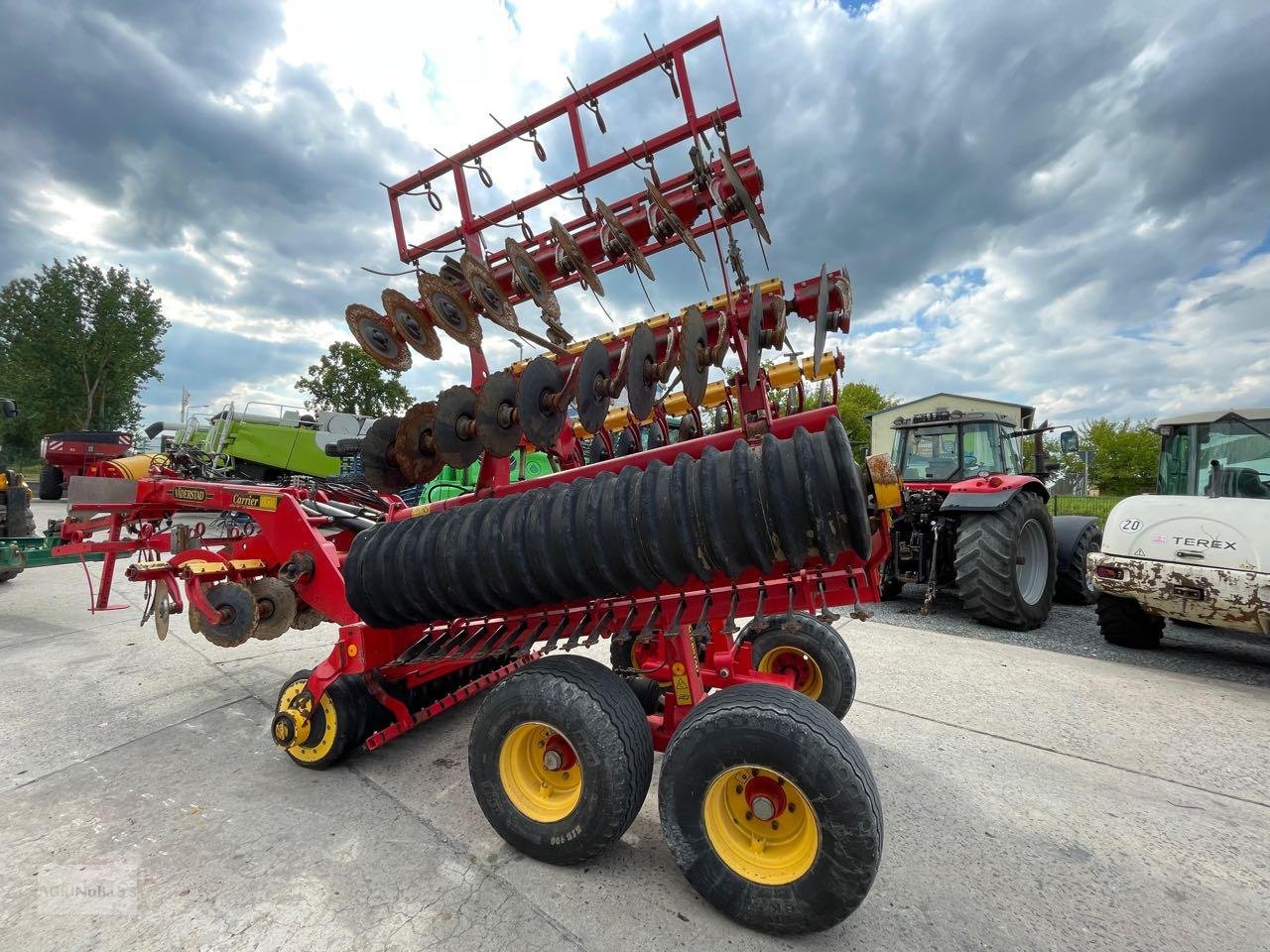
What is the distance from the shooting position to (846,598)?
Result: 2127 millimetres

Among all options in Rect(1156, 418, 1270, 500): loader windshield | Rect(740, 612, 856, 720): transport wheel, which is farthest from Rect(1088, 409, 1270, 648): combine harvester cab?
Rect(740, 612, 856, 720): transport wheel

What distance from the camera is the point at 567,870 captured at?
2090mm

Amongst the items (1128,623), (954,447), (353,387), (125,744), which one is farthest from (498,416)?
(353,387)

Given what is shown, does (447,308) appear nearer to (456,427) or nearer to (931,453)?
(456,427)

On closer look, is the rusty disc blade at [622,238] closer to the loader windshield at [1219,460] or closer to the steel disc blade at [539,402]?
the steel disc blade at [539,402]

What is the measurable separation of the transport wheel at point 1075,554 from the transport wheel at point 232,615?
7888 millimetres

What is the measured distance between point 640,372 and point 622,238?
0.99 metres

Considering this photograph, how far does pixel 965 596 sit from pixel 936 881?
4128 millimetres

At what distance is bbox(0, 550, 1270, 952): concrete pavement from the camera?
1.81 meters

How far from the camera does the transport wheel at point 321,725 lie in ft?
8.99

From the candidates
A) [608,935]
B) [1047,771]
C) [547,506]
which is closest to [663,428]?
[547,506]

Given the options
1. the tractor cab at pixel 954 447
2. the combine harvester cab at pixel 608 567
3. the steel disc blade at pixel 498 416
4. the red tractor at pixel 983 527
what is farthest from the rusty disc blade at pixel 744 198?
the tractor cab at pixel 954 447

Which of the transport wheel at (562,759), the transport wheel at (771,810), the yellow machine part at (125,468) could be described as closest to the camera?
the transport wheel at (771,810)

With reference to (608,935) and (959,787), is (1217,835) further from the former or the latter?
(608,935)
